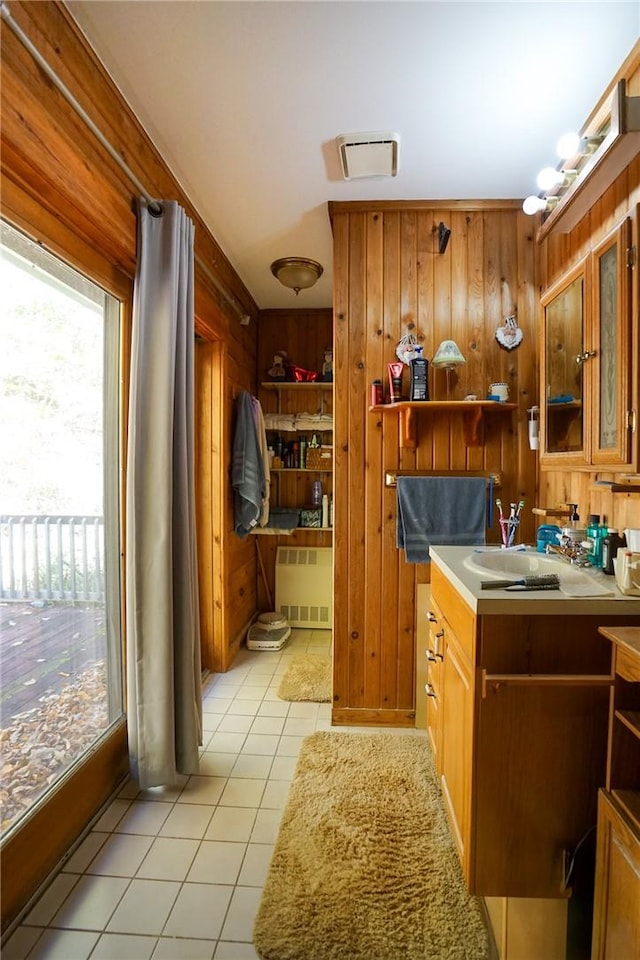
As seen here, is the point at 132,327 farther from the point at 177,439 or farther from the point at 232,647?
the point at 232,647

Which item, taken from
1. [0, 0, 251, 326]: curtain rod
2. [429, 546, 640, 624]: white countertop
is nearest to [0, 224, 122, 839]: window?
[0, 0, 251, 326]: curtain rod

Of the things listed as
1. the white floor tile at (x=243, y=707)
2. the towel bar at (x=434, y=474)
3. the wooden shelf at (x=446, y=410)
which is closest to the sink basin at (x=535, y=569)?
the towel bar at (x=434, y=474)

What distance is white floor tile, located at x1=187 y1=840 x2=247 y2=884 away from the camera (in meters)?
1.36

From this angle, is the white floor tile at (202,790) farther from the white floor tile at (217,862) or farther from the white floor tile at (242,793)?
the white floor tile at (217,862)

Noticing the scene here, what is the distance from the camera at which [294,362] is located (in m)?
3.62

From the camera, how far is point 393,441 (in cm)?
217

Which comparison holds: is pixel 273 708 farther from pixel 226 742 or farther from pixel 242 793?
pixel 242 793

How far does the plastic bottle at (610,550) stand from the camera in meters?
1.40

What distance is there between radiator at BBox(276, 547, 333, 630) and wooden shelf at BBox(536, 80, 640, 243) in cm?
258

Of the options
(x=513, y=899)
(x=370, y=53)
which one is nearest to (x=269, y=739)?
(x=513, y=899)

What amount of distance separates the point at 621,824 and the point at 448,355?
5.53 feet

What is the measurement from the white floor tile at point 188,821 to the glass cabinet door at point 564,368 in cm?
185

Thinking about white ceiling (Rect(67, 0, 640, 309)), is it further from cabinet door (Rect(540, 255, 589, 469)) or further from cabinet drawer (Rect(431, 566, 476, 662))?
cabinet drawer (Rect(431, 566, 476, 662))

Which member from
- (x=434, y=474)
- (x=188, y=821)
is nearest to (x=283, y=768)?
(x=188, y=821)
